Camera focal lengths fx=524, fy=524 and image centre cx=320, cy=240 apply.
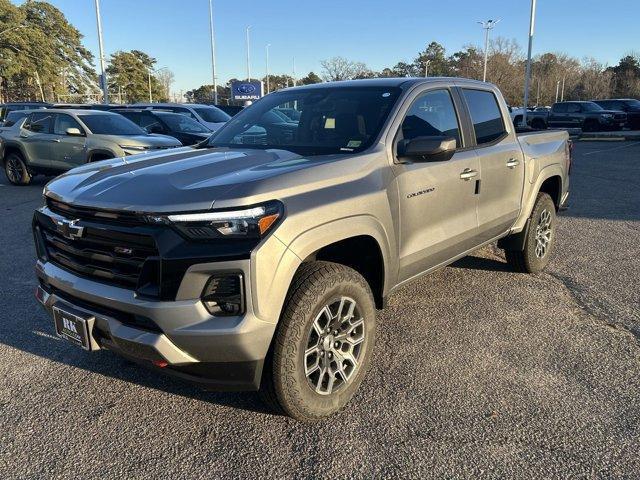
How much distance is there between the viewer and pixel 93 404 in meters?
3.09

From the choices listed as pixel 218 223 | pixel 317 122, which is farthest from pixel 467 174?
pixel 218 223

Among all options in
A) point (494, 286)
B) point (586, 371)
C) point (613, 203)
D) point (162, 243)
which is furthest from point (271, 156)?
point (613, 203)

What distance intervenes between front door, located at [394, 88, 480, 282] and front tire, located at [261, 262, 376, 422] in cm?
59

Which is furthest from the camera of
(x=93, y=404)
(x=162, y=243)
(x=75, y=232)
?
(x=93, y=404)

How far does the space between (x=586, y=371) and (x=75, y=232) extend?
325cm

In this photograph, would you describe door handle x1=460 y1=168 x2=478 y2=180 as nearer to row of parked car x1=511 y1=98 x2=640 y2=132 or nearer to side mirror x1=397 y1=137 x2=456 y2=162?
side mirror x1=397 y1=137 x2=456 y2=162

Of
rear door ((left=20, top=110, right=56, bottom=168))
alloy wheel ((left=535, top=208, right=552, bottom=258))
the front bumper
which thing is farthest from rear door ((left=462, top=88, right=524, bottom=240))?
rear door ((left=20, top=110, right=56, bottom=168))

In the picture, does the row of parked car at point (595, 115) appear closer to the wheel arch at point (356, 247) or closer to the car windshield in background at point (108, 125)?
the car windshield in background at point (108, 125)

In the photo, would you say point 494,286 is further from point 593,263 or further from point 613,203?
point 613,203

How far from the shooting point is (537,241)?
17.6 feet

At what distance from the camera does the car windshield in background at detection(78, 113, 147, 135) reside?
36.6 ft

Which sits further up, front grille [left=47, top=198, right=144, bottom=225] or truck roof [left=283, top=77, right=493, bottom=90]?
truck roof [left=283, top=77, right=493, bottom=90]

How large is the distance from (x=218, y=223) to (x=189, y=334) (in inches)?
20.7

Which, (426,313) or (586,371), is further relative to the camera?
(426,313)
